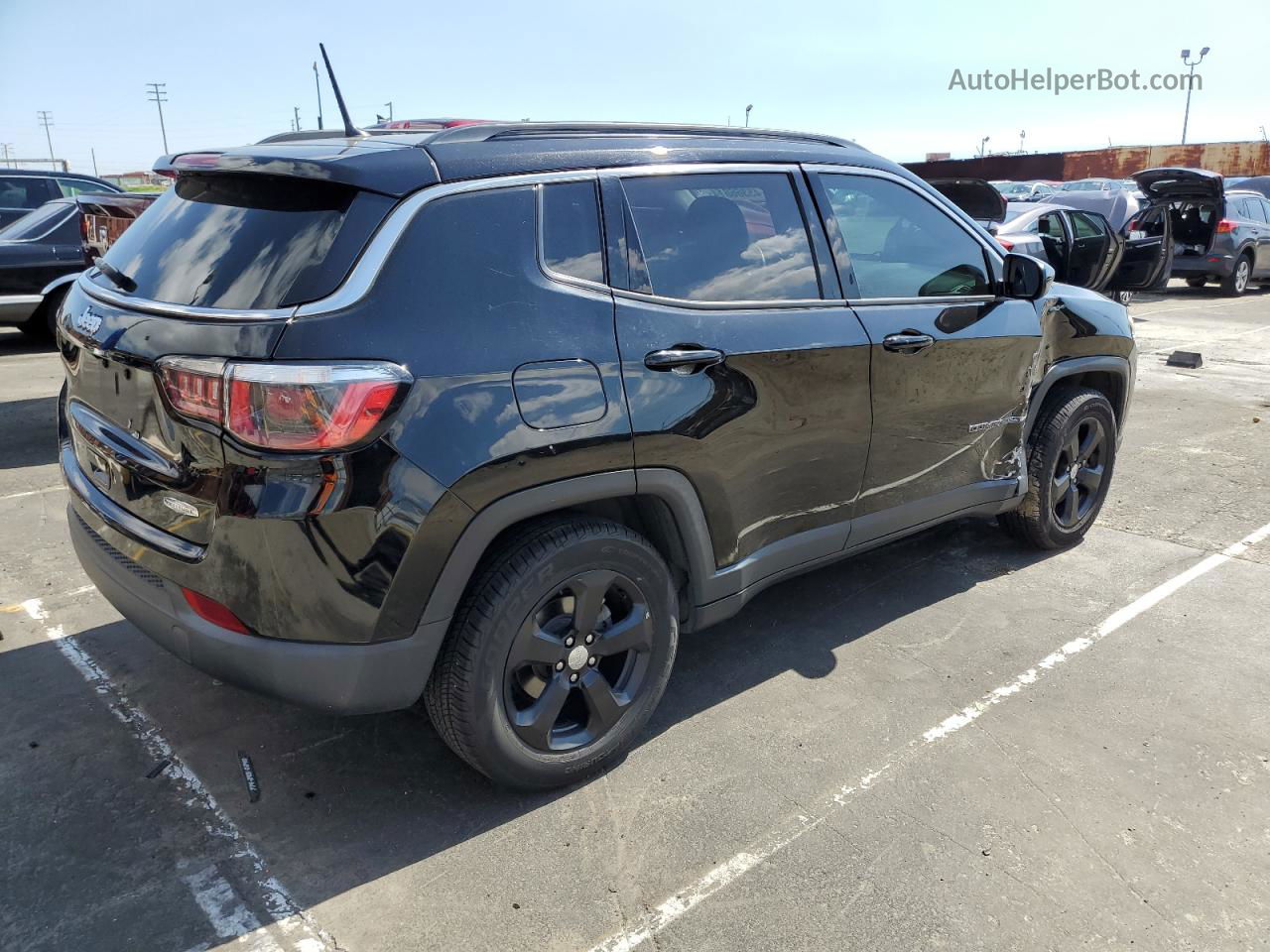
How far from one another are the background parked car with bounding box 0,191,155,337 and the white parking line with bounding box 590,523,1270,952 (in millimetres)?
8479

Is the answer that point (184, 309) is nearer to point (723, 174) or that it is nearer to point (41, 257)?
point (723, 174)

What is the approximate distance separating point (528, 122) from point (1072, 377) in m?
3.01

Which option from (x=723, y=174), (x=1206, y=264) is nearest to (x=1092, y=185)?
(x=1206, y=264)

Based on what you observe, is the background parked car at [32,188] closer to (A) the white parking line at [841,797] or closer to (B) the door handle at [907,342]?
(B) the door handle at [907,342]

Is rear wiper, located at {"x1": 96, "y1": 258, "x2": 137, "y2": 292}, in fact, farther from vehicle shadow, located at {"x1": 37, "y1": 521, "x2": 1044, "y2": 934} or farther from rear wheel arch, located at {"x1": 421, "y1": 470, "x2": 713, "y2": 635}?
vehicle shadow, located at {"x1": 37, "y1": 521, "x2": 1044, "y2": 934}

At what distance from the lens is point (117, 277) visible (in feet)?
9.12

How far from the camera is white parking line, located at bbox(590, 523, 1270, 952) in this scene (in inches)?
92.4

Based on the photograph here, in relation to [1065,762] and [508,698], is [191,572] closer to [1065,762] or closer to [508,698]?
[508,698]

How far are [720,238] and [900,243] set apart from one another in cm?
100

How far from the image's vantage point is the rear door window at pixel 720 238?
2852 millimetres

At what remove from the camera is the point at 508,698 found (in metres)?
2.67

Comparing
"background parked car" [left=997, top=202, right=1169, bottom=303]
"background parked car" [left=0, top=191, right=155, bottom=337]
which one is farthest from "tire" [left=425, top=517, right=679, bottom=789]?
"background parked car" [left=997, top=202, right=1169, bottom=303]

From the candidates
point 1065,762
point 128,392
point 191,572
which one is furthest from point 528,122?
point 1065,762

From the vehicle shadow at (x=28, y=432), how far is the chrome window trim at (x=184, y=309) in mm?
3912
